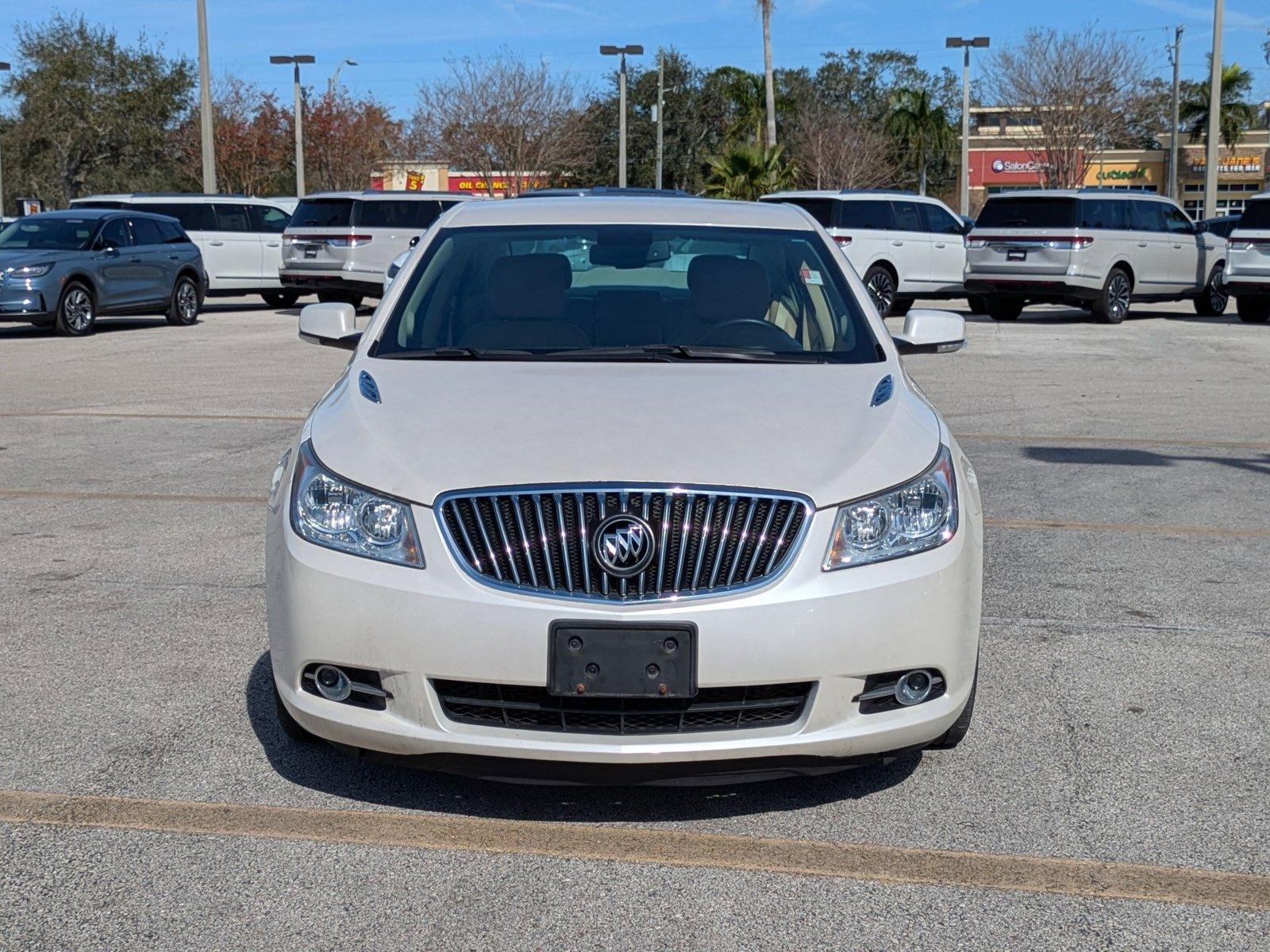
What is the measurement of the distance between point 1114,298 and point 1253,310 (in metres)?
2.32

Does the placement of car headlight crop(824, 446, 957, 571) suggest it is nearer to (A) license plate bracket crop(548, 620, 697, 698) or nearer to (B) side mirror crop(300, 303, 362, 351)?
(A) license plate bracket crop(548, 620, 697, 698)

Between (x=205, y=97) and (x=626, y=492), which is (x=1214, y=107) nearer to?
(x=205, y=97)

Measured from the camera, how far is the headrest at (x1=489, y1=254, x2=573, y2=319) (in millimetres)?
5301

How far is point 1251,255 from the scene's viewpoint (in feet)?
72.3

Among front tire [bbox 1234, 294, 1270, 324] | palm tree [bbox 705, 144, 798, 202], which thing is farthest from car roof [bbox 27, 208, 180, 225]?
palm tree [bbox 705, 144, 798, 202]

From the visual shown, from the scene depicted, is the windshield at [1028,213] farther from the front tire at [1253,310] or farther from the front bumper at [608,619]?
the front bumper at [608,619]

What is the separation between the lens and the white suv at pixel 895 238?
76.0ft

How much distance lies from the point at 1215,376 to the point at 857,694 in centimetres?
1305

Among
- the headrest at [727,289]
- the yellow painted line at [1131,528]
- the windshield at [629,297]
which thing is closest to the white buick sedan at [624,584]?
the windshield at [629,297]

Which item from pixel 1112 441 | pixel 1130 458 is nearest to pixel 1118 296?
pixel 1112 441

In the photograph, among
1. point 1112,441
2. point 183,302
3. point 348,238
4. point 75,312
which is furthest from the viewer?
point 348,238

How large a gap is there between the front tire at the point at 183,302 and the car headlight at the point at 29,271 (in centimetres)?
274

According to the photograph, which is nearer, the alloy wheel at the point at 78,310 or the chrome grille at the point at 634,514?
the chrome grille at the point at 634,514

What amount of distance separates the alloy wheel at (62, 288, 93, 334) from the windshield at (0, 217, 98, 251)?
59cm
